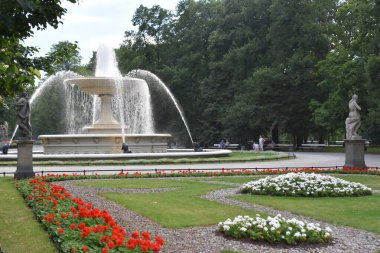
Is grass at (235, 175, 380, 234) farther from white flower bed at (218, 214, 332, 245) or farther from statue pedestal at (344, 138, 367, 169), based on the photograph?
statue pedestal at (344, 138, 367, 169)

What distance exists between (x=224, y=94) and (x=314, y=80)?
940 cm

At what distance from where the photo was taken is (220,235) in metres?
8.40

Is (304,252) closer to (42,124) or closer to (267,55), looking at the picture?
(267,55)

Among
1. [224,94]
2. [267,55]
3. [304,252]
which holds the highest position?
[267,55]

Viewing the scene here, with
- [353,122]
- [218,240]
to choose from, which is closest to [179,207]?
[218,240]

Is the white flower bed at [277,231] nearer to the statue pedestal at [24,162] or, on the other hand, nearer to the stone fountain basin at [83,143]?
the statue pedestal at [24,162]

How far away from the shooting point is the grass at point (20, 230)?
730 centimetres

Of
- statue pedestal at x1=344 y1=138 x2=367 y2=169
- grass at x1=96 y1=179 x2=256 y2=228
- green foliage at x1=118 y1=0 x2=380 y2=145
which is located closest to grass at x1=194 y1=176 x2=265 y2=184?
grass at x1=96 y1=179 x2=256 y2=228

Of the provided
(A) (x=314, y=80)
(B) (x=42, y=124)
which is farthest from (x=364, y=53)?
(B) (x=42, y=124)

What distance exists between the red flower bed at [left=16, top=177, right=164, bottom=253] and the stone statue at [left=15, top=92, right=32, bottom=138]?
633 centimetres

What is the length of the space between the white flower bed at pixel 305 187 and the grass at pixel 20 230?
6114mm

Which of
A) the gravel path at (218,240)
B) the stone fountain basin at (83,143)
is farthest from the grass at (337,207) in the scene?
the stone fountain basin at (83,143)

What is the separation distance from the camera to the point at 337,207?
11.2 metres

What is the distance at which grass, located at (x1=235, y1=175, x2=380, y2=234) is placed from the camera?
950 cm
